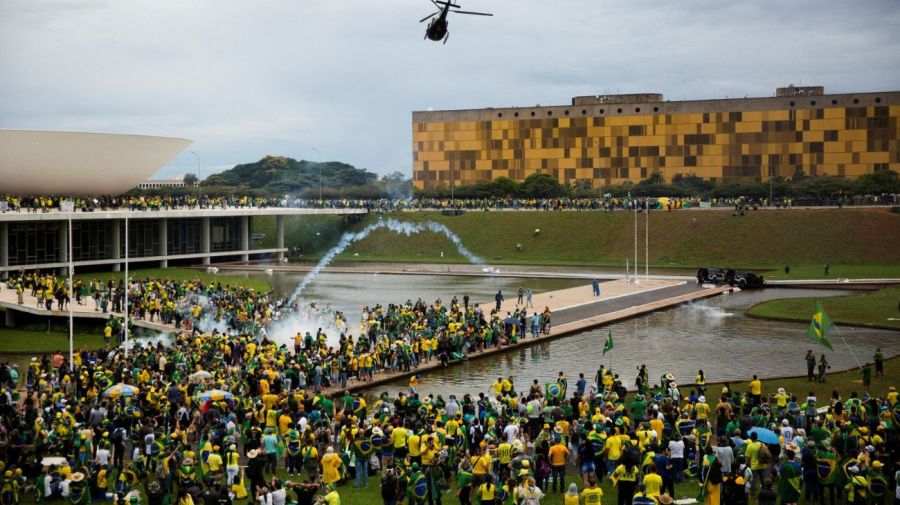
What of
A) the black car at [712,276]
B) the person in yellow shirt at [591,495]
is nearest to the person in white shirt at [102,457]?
the person in yellow shirt at [591,495]

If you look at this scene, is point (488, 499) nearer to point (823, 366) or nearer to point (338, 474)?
point (338, 474)

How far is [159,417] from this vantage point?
1998 cm

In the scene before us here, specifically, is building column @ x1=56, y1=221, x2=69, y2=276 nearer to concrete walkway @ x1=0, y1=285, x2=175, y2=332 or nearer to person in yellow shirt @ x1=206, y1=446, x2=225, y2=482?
concrete walkway @ x1=0, y1=285, x2=175, y2=332

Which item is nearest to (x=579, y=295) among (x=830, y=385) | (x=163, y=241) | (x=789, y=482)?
(x=830, y=385)

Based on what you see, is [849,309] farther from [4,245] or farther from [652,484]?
[4,245]

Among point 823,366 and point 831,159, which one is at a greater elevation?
point 831,159

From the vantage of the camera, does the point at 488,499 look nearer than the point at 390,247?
Yes

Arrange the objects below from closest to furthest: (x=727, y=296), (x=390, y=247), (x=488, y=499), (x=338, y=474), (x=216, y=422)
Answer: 1. (x=488, y=499)
2. (x=338, y=474)
3. (x=216, y=422)
4. (x=727, y=296)
5. (x=390, y=247)

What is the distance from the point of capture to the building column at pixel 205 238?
69375 mm

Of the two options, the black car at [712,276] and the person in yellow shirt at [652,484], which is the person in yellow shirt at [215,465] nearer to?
the person in yellow shirt at [652,484]

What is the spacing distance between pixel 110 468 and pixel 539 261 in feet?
179

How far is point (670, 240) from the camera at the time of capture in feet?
230

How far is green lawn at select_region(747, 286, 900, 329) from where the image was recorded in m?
37.9

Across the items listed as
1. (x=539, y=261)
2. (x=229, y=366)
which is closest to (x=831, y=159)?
(x=539, y=261)
